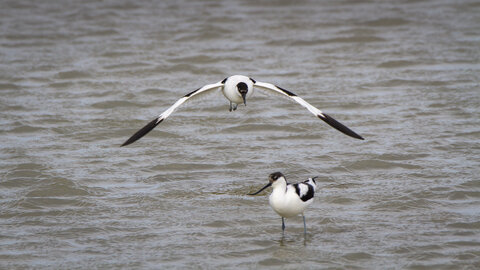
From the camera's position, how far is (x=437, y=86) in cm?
1445

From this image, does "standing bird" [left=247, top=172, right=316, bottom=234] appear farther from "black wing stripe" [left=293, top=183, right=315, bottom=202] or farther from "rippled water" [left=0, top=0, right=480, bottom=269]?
"rippled water" [left=0, top=0, right=480, bottom=269]

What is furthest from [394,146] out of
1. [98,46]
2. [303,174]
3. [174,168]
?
[98,46]

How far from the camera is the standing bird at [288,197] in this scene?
8.03 meters

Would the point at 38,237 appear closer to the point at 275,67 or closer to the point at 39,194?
the point at 39,194

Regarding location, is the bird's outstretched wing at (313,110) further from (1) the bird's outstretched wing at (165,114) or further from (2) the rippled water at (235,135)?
(2) the rippled water at (235,135)

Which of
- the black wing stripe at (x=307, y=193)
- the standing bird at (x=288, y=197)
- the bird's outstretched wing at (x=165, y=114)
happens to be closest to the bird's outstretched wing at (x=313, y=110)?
the bird's outstretched wing at (x=165, y=114)

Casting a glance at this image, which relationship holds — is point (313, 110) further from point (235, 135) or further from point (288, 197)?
point (235, 135)

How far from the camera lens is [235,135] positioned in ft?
40.8

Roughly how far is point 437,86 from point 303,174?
5.03 metres

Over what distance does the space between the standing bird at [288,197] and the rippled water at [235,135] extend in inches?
12.8

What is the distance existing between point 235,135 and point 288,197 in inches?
177

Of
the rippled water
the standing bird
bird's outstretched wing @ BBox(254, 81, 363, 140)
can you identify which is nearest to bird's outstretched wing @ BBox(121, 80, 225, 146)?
bird's outstretched wing @ BBox(254, 81, 363, 140)

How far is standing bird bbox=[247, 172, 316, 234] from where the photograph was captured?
8.03 meters

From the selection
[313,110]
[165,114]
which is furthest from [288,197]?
[165,114]
